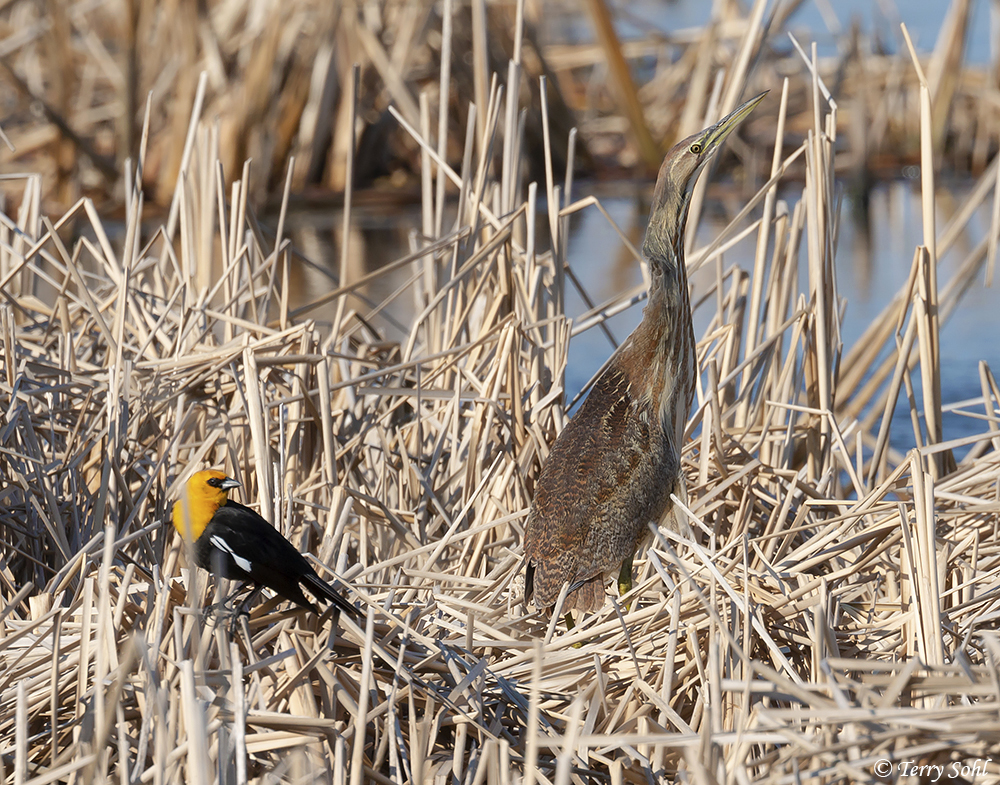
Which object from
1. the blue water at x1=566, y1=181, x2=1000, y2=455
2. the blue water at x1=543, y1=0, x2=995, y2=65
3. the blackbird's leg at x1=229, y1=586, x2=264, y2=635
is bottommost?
the blackbird's leg at x1=229, y1=586, x2=264, y2=635

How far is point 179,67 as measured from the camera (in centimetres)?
820

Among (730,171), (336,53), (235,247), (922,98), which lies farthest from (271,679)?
(730,171)

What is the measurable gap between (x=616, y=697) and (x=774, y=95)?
795cm

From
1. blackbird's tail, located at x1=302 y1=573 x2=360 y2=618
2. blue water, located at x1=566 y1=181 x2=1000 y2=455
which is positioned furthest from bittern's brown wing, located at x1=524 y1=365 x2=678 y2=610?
blue water, located at x1=566 y1=181 x2=1000 y2=455

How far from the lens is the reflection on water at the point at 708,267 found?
5859 mm

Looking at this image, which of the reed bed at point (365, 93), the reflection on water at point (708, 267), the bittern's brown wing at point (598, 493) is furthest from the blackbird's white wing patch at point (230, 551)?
the reed bed at point (365, 93)

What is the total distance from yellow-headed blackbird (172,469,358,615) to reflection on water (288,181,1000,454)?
292 cm

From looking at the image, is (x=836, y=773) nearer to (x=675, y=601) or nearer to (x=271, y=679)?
(x=675, y=601)

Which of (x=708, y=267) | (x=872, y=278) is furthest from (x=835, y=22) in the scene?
(x=708, y=267)

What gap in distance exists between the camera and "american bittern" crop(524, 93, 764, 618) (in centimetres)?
259

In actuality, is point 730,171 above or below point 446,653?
above

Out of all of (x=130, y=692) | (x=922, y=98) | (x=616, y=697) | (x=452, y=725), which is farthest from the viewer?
(x=922, y=98)

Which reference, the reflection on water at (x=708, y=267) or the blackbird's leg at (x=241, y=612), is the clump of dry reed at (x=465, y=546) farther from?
the reflection on water at (x=708, y=267)

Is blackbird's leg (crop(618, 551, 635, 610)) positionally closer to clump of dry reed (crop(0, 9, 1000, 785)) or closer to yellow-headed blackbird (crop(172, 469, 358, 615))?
clump of dry reed (crop(0, 9, 1000, 785))
